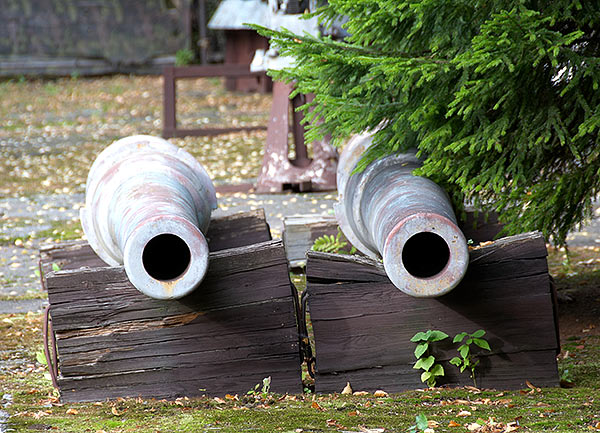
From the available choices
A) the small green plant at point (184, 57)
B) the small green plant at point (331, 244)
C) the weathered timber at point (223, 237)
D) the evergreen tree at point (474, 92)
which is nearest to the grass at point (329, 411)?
the evergreen tree at point (474, 92)

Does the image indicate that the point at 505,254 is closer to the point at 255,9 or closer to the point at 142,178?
the point at 142,178

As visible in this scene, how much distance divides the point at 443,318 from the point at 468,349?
17cm

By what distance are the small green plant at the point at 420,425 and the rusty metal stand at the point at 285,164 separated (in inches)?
249

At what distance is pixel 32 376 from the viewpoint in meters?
4.37

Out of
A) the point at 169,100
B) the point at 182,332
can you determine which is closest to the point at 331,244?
the point at 182,332

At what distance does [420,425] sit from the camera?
3223 millimetres

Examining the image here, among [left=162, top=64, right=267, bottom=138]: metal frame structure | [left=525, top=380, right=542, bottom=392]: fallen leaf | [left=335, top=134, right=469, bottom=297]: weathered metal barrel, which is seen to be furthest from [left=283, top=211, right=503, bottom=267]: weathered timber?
[left=162, top=64, right=267, bottom=138]: metal frame structure

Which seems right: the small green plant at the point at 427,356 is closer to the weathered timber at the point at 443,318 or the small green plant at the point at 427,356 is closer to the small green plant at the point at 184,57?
the weathered timber at the point at 443,318

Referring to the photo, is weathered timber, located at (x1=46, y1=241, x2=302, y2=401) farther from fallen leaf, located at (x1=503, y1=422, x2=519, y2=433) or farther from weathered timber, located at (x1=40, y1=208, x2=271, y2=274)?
weathered timber, located at (x1=40, y1=208, x2=271, y2=274)

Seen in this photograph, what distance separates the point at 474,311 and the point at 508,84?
1095 millimetres

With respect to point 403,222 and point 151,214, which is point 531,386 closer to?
point 403,222

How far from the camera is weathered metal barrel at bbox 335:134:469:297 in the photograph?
3.59 meters

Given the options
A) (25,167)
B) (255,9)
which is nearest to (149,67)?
(255,9)

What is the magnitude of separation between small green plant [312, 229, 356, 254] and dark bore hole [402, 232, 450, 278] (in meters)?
1.76
